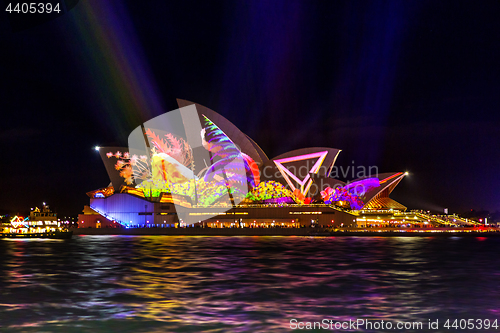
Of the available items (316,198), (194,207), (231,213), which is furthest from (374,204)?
(194,207)

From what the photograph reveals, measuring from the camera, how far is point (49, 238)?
68.6 metres

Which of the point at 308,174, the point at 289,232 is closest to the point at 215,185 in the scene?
the point at 289,232

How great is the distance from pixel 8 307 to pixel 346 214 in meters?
70.8

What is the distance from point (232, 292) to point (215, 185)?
66739 millimetres

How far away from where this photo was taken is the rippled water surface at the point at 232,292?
15.2m

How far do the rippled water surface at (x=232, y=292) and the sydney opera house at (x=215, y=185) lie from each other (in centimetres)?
4974

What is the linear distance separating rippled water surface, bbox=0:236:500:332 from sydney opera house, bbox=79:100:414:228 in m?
49.7

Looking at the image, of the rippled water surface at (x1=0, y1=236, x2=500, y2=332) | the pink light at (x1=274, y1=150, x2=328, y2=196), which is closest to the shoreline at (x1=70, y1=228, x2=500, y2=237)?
the pink light at (x1=274, y1=150, x2=328, y2=196)

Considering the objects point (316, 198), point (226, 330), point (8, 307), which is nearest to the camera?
point (226, 330)

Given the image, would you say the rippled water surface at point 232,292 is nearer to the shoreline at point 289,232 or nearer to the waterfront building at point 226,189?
the shoreline at point 289,232

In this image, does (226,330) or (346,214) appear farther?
(346,214)

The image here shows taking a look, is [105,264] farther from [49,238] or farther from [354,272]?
[49,238]

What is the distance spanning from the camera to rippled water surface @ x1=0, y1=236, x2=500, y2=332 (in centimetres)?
1516

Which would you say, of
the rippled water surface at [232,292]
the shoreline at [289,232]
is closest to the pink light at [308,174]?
the shoreline at [289,232]
